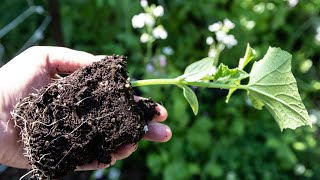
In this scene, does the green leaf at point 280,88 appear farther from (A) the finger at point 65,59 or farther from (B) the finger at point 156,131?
(A) the finger at point 65,59

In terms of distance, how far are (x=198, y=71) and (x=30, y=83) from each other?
485 millimetres

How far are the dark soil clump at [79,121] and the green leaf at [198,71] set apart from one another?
178 millimetres

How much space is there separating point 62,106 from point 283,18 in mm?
1431

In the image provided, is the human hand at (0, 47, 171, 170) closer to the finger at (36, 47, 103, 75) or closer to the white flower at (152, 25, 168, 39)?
the finger at (36, 47, 103, 75)

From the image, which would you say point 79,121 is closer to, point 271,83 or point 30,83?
point 30,83

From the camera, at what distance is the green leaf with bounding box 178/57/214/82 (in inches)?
53.9

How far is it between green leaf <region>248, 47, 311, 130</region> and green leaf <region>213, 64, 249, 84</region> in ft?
0.12

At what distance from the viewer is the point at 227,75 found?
1.37 meters

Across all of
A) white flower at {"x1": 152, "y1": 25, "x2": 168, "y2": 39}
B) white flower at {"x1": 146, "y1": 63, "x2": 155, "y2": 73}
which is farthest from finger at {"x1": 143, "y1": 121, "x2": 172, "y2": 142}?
white flower at {"x1": 146, "y1": 63, "x2": 155, "y2": 73}

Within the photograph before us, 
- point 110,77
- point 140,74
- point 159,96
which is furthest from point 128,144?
point 140,74

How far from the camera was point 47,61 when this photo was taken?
152cm

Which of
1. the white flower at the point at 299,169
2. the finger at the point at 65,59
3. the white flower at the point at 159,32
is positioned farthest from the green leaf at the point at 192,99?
the white flower at the point at 299,169

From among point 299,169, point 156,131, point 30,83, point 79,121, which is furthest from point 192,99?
point 299,169

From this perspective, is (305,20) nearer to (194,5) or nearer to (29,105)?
(194,5)
